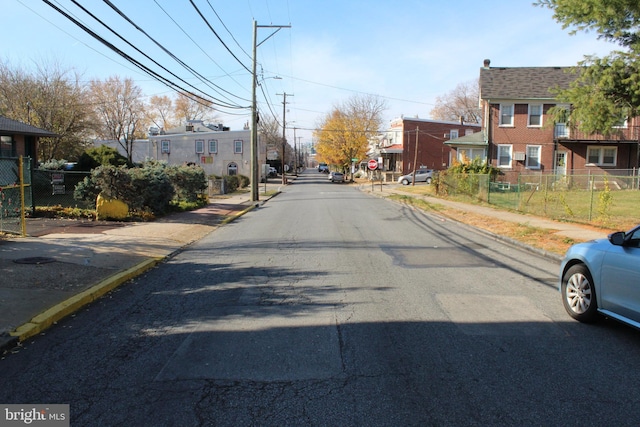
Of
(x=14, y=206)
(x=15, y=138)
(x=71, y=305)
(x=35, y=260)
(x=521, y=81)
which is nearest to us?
(x=71, y=305)

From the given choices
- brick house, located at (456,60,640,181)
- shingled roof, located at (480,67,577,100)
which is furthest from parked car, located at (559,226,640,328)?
shingled roof, located at (480,67,577,100)

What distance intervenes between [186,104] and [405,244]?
8109 cm

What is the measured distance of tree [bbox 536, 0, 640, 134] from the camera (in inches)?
505

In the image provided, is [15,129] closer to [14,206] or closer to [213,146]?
[14,206]

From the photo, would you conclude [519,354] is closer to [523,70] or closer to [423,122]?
[523,70]

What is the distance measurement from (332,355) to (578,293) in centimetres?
332

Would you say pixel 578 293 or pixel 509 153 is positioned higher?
pixel 509 153

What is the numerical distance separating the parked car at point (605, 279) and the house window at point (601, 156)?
102ft

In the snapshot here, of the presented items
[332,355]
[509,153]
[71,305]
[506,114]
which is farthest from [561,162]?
[71,305]

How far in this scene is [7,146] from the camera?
78.3ft

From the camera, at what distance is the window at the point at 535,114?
32.6 m

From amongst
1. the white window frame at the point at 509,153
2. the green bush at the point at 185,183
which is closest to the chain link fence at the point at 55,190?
the green bush at the point at 185,183

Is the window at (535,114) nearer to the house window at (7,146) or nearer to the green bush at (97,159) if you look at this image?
the green bush at (97,159)

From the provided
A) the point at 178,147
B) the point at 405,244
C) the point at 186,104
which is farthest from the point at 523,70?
the point at 186,104
